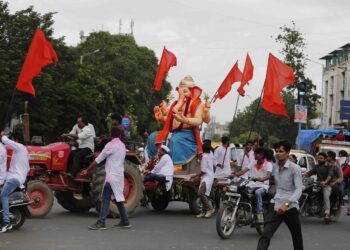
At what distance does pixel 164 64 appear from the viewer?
2142 centimetres

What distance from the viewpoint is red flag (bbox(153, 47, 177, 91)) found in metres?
21.3

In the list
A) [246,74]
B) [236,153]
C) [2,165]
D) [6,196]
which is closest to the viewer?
[6,196]

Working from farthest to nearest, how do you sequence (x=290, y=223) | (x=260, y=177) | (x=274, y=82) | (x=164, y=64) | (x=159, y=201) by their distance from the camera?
(x=164, y=64) → (x=274, y=82) → (x=159, y=201) → (x=260, y=177) → (x=290, y=223)

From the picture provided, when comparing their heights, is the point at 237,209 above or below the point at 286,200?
below

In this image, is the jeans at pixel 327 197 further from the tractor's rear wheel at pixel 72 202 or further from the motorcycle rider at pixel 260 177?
the tractor's rear wheel at pixel 72 202

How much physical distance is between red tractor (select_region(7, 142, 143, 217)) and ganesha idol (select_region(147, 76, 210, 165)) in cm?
184

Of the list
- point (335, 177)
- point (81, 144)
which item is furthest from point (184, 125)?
point (335, 177)

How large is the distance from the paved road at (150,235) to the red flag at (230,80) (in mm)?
6470

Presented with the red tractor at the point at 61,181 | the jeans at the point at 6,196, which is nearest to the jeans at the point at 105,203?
the red tractor at the point at 61,181

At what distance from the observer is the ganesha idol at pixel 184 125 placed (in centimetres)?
1695

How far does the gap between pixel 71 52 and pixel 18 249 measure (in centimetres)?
3692

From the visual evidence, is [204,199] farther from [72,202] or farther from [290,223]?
[290,223]

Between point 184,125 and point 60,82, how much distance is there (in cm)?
2884

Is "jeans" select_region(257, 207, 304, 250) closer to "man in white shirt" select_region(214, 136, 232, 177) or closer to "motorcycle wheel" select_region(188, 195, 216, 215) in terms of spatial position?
"motorcycle wheel" select_region(188, 195, 216, 215)
